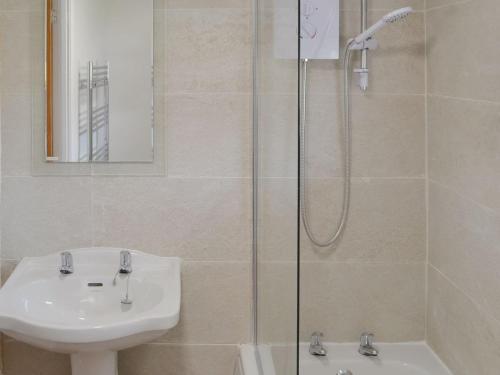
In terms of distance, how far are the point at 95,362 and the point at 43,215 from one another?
55 centimetres

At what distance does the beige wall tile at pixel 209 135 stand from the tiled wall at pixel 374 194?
0.88 ft

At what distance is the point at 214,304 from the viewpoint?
236 cm

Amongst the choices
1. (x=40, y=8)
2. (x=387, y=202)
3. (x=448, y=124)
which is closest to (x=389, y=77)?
(x=448, y=124)

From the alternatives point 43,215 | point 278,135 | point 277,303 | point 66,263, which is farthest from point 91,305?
point 278,135

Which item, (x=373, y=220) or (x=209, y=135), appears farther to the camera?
(x=209, y=135)

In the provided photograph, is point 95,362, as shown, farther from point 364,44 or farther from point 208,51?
point 364,44

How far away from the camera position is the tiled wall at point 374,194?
2.12 meters

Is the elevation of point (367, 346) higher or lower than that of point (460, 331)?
lower

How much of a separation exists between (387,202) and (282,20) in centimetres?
93

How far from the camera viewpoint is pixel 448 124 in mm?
1991

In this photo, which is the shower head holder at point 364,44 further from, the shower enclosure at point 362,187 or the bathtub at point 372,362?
the bathtub at point 372,362

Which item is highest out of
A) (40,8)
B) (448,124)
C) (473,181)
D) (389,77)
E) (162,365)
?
(40,8)

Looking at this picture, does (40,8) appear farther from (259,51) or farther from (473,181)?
(473,181)

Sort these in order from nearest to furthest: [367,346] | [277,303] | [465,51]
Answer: [277,303] → [465,51] → [367,346]
